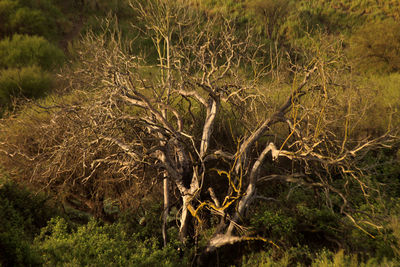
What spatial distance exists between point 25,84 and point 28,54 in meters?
3.43

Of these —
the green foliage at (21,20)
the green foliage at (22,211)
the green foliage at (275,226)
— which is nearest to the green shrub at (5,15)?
the green foliage at (21,20)

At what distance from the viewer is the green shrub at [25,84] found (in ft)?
43.8

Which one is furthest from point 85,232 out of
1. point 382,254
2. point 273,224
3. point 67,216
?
point 382,254

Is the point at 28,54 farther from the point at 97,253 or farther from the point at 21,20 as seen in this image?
the point at 97,253

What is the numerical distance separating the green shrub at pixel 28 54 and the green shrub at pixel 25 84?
1855mm

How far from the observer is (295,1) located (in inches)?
1196

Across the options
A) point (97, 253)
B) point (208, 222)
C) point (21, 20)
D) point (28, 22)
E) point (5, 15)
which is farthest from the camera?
point (5, 15)

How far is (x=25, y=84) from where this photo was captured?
13656mm

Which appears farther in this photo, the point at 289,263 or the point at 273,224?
the point at 273,224

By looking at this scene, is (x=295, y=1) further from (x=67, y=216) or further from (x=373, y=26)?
(x=67, y=216)

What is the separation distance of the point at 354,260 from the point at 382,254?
826mm

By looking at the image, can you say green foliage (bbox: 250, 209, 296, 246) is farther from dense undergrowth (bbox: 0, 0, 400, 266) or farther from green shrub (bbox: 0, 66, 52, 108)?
green shrub (bbox: 0, 66, 52, 108)

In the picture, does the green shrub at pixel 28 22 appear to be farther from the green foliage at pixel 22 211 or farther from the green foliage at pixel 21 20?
the green foliage at pixel 22 211

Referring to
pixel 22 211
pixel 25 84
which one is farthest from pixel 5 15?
pixel 22 211
